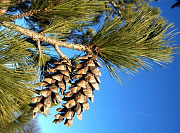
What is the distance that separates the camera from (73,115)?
1.17m

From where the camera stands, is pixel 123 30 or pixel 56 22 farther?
pixel 56 22

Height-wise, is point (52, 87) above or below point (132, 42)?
below

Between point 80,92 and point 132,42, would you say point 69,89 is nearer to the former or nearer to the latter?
point 80,92

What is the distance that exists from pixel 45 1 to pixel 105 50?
490 millimetres

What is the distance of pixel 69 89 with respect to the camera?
3.80 ft

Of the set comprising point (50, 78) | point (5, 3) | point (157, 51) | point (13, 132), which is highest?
point (5, 3)

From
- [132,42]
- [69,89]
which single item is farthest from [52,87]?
[132,42]

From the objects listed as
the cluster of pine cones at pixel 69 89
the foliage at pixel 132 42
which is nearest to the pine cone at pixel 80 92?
the cluster of pine cones at pixel 69 89

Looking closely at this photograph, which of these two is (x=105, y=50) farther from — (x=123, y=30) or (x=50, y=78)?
(x=50, y=78)

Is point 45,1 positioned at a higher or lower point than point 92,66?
higher

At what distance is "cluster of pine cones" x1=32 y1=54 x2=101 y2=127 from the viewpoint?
3.69 ft

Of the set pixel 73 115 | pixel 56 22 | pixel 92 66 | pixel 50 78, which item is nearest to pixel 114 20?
pixel 92 66

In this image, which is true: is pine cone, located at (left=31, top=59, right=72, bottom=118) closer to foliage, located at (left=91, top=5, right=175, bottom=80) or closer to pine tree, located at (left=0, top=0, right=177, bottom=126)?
pine tree, located at (left=0, top=0, right=177, bottom=126)

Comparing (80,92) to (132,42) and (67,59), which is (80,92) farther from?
(132,42)
